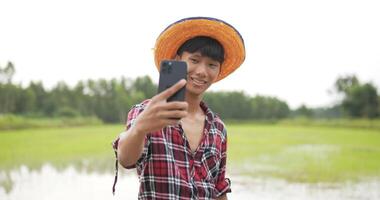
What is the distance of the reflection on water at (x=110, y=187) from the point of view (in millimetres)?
6422

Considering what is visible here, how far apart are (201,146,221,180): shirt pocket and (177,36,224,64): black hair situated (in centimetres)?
32

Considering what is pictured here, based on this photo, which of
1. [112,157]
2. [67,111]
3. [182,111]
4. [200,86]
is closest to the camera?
[182,111]

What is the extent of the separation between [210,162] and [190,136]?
0.37 feet

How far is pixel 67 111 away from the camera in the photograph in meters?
31.3

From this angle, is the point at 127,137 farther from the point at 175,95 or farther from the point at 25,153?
the point at 25,153

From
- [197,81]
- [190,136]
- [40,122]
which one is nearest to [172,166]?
[190,136]

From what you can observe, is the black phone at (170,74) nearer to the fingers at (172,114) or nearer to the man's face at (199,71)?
the fingers at (172,114)

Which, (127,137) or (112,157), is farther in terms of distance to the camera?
(112,157)

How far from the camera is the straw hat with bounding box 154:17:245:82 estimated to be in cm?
176

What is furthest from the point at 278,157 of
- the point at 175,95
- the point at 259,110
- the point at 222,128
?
the point at 259,110

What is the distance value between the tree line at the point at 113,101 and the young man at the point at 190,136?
24695 mm

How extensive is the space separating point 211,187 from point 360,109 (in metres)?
38.5

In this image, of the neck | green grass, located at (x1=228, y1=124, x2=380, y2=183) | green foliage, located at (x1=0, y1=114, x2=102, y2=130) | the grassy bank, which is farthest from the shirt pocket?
green foliage, located at (x1=0, y1=114, x2=102, y2=130)

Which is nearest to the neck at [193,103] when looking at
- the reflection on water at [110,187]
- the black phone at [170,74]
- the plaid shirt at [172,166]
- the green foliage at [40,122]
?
the plaid shirt at [172,166]
